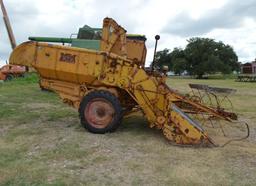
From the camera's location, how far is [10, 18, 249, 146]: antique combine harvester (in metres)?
7.03

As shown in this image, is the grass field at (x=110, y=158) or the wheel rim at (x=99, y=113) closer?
the grass field at (x=110, y=158)

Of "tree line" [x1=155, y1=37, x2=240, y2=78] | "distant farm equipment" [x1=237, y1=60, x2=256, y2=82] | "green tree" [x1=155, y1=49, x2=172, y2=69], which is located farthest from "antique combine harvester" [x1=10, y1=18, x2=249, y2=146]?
"green tree" [x1=155, y1=49, x2=172, y2=69]

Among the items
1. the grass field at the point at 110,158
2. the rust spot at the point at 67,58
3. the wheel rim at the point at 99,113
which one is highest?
the rust spot at the point at 67,58

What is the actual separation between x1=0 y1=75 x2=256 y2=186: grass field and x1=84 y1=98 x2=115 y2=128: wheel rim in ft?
0.88

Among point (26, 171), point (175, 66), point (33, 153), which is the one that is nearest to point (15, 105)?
point (33, 153)

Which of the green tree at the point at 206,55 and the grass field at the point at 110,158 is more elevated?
the green tree at the point at 206,55

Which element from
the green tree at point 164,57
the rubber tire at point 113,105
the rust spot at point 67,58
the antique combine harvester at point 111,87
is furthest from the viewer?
the green tree at point 164,57

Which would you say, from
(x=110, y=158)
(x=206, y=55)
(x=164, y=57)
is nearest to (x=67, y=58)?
(x=110, y=158)

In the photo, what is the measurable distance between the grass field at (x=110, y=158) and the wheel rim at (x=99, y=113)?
0.88 feet

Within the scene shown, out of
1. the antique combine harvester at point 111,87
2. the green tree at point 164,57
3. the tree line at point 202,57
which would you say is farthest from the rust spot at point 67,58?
the green tree at point 164,57

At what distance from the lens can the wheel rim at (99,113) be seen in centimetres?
752

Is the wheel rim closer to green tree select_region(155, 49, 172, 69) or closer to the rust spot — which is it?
the rust spot

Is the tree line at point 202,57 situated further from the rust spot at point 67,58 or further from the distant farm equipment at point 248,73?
the rust spot at point 67,58

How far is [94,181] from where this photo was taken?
514 centimetres
